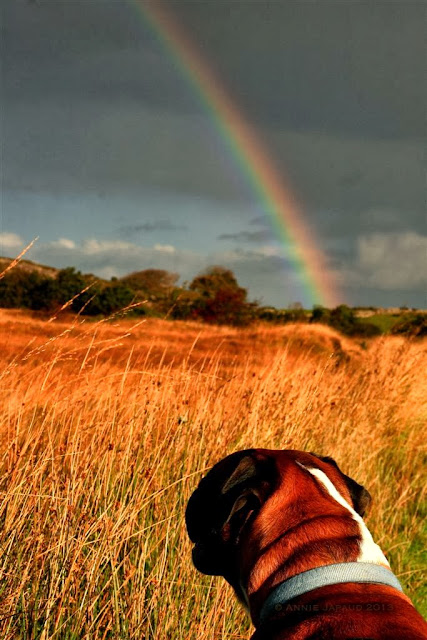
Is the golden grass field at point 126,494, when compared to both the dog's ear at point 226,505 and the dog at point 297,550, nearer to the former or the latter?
the dog's ear at point 226,505

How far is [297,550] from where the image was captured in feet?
6.73

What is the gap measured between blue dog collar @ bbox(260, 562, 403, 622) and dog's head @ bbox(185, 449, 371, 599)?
1.03ft

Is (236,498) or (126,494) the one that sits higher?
(236,498)

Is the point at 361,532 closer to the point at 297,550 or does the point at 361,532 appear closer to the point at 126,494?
the point at 297,550

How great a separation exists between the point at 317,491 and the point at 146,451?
2.06m

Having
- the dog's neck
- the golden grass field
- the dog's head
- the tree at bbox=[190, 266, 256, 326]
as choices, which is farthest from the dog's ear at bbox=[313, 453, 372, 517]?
the tree at bbox=[190, 266, 256, 326]

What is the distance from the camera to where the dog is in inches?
71.2

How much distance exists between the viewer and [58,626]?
A: 2898 millimetres

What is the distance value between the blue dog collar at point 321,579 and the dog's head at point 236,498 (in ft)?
1.03

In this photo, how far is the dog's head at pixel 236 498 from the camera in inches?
88.0

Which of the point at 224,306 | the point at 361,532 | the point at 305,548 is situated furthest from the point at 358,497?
the point at 224,306

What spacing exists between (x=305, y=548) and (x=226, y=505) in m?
0.36

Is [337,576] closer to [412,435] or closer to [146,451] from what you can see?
[146,451]

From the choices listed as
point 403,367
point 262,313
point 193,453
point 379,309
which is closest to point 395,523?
point 193,453
